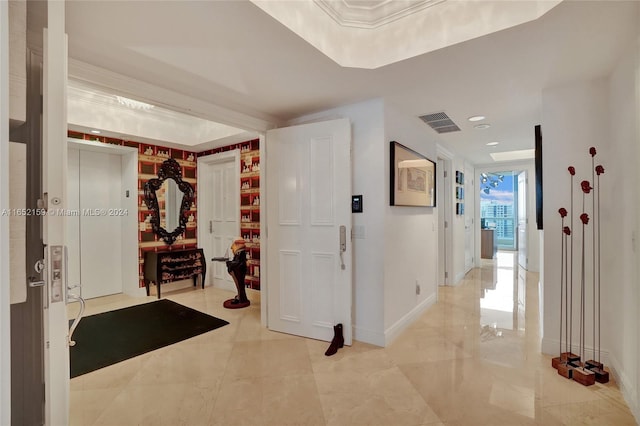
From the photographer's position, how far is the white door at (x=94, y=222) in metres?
4.07

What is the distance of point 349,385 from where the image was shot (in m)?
2.09

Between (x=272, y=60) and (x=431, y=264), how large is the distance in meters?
3.05

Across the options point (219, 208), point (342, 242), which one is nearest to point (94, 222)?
point (219, 208)

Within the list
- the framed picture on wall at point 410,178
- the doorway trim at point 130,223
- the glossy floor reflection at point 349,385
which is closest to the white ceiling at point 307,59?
the framed picture on wall at point 410,178

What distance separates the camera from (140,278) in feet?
14.2

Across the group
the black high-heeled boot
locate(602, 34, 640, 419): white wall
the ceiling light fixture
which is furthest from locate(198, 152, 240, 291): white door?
locate(602, 34, 640, 419): white wall

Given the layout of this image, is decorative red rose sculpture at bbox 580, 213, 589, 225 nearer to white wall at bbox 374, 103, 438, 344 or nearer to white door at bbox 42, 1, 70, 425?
white wall at bbox 374, 103, 438, 344

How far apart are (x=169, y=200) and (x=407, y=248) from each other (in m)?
3.53

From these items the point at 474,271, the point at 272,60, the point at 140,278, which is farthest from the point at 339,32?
the point at 474,271

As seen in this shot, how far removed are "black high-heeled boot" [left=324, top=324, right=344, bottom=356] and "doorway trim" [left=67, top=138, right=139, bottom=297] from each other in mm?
3118

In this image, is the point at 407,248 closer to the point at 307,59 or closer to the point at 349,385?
the point at 349,385

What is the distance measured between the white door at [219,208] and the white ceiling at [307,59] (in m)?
1.91

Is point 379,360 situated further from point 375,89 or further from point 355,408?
point 375,89

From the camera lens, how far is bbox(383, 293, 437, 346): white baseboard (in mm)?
2766
